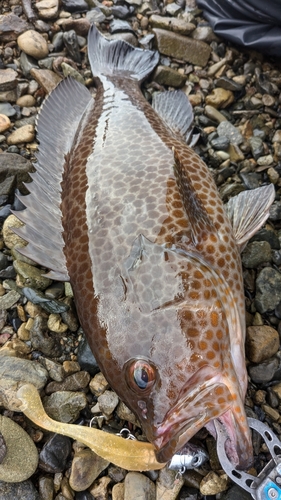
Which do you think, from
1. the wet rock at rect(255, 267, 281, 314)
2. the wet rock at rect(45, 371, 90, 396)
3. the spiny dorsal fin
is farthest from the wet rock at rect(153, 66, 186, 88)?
the wet rock at rect(45, 371, 90, 396)

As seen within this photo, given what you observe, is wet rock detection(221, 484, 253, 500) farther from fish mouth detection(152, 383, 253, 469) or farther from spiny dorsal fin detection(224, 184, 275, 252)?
spiny dorsal fin detection(224, 184, 275, 252)

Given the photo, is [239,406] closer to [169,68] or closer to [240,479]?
[240,479]

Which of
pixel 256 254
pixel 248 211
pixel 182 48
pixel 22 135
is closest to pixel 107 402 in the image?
pixel 256 254

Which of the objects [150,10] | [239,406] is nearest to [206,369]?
[239,406]

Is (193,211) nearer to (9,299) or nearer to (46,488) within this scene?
(9,299)

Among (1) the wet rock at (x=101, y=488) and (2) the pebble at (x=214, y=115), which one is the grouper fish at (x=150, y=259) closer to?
(1) the wet rock at (x=101, y=488)

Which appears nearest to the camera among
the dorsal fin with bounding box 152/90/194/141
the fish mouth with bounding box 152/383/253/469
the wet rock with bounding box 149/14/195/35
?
the fish mouth with bounding box 152/383/253/469
